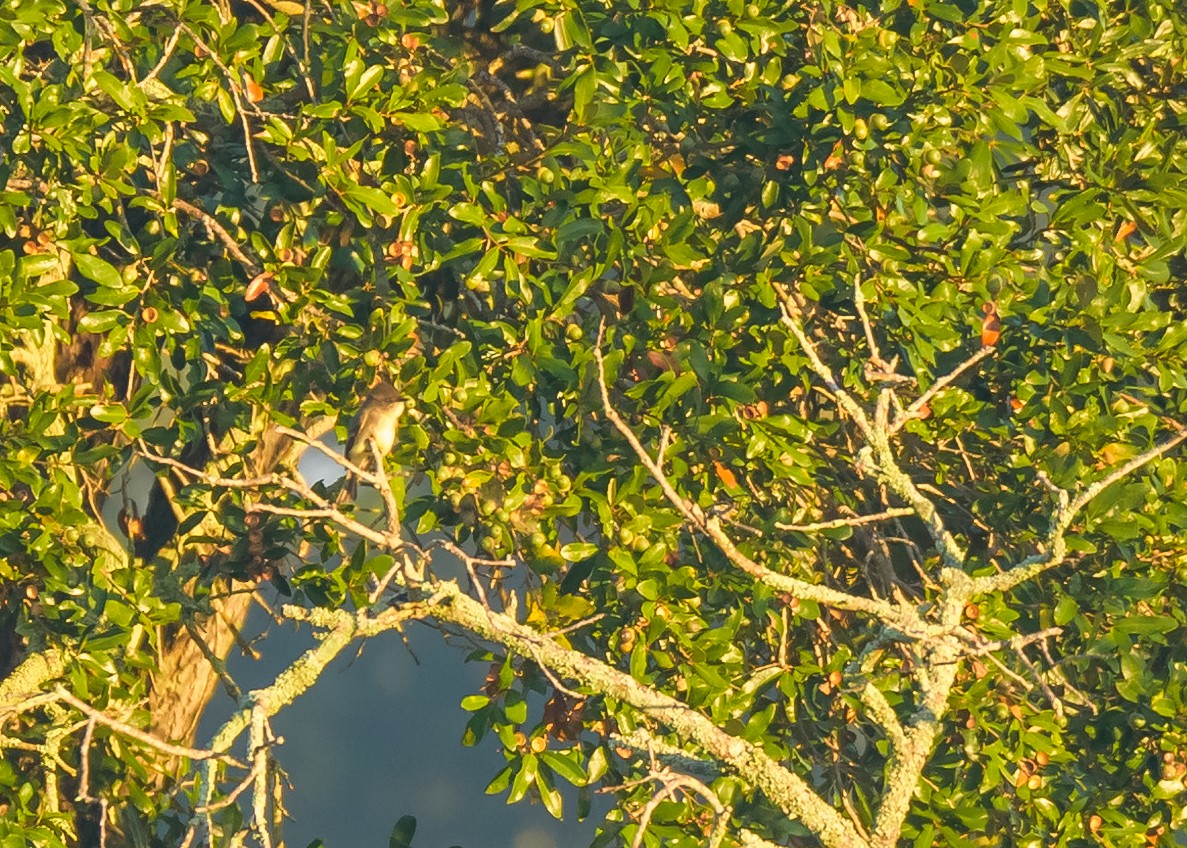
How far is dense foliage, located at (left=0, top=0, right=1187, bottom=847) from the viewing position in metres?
4.10

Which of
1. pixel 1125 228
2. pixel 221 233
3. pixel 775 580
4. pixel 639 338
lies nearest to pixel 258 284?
pixel 221 233

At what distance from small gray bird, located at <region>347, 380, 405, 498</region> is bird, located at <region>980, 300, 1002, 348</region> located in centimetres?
168

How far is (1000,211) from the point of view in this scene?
171 inches

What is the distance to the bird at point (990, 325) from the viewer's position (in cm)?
438

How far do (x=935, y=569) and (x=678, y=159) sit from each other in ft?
5.11

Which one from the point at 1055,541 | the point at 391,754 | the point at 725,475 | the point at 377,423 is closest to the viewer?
Answer: the point at 1055,541

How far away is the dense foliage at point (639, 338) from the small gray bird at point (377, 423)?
0.12 m

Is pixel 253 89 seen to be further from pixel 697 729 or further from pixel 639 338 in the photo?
pixel 697 729

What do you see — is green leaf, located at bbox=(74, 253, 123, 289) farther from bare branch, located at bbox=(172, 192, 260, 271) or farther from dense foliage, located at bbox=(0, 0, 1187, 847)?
bare branch, located at bbox=(172, 192, 260, 271)

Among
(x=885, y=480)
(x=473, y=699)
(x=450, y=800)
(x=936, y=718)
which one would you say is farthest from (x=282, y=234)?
(x=450, y=800)

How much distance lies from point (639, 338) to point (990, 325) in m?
1.03

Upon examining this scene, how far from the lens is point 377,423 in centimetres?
470

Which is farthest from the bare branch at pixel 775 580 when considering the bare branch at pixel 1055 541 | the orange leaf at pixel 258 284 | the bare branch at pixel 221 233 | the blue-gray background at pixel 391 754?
the blue-gray background at pixel 391 754

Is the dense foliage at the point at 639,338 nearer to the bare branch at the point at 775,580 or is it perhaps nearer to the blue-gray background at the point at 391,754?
the bare branch at the point at 775,580
